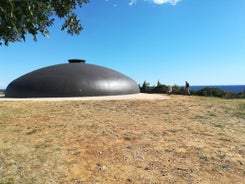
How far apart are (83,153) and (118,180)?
1.97 meters

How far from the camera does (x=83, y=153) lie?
7789 mm

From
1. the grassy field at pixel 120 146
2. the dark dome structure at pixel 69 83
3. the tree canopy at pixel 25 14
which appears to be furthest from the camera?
the dark dome structure at pixel 69 83

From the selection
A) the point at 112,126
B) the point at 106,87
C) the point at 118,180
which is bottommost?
the point at 118,180

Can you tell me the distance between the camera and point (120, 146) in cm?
844

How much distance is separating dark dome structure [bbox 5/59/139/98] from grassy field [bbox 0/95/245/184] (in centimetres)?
916

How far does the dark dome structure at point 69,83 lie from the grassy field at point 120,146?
9164 mm

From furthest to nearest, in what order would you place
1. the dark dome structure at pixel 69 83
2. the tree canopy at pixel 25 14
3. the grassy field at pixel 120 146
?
the dark dome structure at pixel 69 83 → the grassy field at pixel 120 146 → the tree canopy at pixel 25 14

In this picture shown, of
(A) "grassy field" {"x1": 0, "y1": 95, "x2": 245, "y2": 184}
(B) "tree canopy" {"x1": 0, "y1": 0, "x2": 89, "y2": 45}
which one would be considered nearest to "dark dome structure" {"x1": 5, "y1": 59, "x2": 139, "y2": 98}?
(A) "grassy field" {"x1": 0, "y1": 95, "x2": 245, "y2": 184}

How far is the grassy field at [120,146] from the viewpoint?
6.42 meters

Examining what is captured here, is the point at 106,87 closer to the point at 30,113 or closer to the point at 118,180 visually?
the point at 30,113

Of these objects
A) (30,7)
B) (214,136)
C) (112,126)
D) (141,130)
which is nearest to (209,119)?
(214,136)

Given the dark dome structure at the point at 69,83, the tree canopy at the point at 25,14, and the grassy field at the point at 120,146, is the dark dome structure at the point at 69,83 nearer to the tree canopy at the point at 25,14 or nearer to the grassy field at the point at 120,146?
the grassy field at the point at 120,146

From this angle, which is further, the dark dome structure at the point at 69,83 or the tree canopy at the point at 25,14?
the dark dome structure at the point at 69,83

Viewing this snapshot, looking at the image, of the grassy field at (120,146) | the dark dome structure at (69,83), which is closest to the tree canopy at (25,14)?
the grassy field at (120,146)
